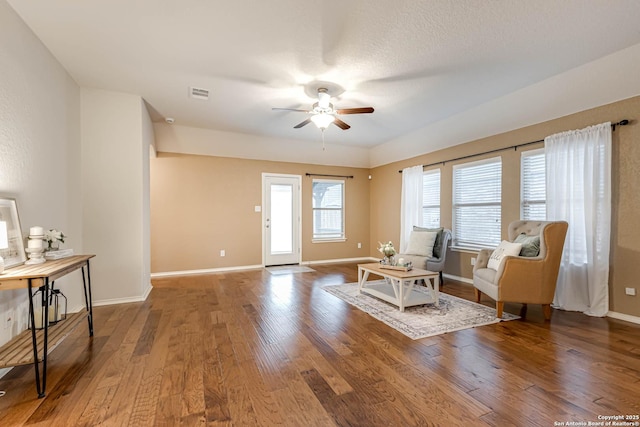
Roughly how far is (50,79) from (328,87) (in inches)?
117

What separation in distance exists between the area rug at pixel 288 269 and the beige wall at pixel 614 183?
111 inches

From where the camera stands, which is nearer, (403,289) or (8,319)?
(8,319)

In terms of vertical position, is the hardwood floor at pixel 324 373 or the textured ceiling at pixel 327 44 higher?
the textured ceiling at pixel 327 44

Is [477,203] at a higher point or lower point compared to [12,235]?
higher

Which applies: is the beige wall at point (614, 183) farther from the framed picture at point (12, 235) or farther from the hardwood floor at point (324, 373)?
the framed picture at point (12, 235)

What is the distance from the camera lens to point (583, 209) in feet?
11.1

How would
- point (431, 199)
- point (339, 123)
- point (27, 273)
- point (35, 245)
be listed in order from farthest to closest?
1. point (431, 199)
2. point (339, 123)
3. point (35, 245)
4. point (27, 273)

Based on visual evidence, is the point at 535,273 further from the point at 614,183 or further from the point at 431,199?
the point at 431,199

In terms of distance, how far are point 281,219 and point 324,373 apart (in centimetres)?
464

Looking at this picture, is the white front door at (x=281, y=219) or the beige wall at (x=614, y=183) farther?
the white front door at (x=281, y=219)

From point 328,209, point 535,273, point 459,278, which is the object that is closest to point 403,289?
point 535,273

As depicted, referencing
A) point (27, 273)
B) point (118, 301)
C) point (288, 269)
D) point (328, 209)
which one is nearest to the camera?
point (27, 273)

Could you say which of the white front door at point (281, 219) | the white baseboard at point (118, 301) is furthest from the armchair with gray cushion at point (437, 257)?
the white baseboard at point (118, 301)

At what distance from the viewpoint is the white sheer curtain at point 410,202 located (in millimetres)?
5758
